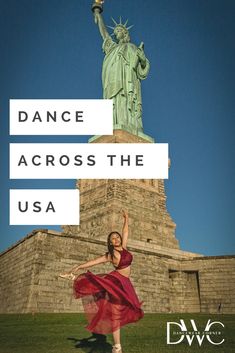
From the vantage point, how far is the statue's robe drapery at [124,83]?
29.3 meters

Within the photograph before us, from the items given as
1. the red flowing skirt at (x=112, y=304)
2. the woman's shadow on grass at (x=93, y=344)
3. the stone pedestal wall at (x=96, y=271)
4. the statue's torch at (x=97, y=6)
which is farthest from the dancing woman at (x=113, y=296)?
the statue's torch at (x=97, y=6)

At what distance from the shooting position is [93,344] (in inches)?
270

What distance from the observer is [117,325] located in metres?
5.49

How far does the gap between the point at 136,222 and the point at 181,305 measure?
5992mm

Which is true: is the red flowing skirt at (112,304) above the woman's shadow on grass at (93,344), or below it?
above

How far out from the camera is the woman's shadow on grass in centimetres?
634

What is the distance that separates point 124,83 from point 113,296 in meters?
26.2

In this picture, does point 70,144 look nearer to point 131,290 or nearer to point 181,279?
point 131,290

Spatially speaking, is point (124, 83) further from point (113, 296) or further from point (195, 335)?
point (113, 296)

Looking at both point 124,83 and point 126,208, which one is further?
point 124,83

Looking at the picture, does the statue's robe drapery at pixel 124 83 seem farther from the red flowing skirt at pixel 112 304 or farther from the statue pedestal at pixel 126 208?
the red flowing skirt at pixel 112 304

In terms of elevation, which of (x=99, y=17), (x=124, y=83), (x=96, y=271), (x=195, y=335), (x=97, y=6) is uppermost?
(x=97, y=6)

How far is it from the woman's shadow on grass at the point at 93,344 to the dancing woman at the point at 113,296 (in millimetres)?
872

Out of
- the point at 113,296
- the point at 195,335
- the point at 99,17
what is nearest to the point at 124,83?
the point at 99,17
